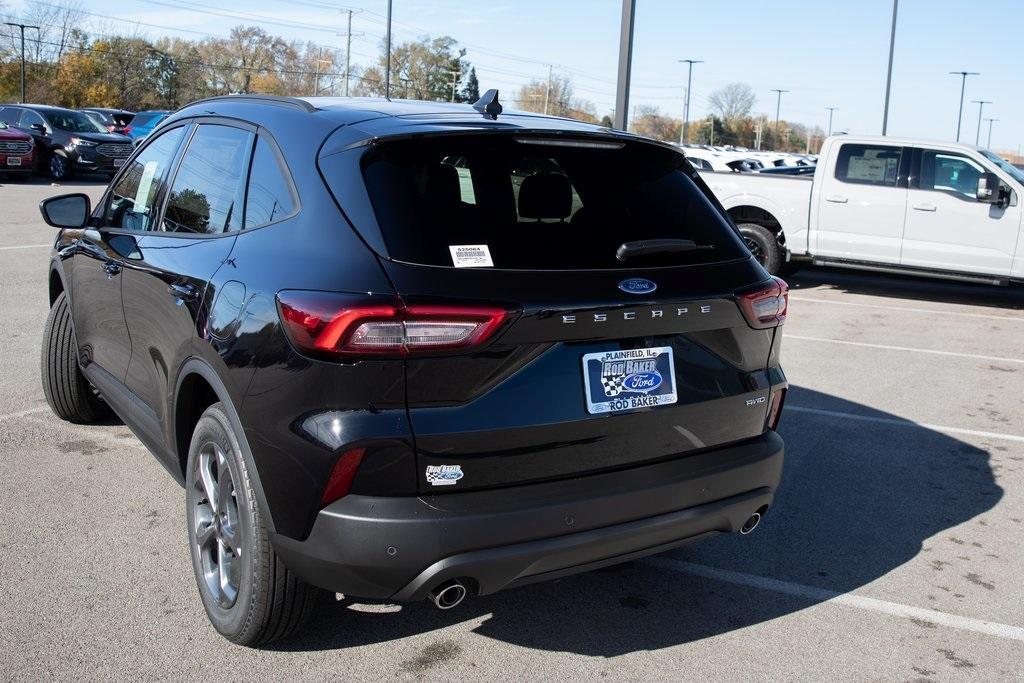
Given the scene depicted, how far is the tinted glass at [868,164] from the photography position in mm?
12359

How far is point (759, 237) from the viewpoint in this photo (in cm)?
1291

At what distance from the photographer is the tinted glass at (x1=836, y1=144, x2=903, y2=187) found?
40.5 ft

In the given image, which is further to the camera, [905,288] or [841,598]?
[905,288]

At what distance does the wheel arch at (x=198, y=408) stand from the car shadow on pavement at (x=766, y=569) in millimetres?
701

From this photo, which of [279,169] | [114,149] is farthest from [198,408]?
[114,149]

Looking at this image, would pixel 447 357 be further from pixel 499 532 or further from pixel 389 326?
pixel 499 532

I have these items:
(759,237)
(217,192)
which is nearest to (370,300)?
(217,192)

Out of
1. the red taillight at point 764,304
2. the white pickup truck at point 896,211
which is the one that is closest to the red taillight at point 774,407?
the red taillight at point 764,304

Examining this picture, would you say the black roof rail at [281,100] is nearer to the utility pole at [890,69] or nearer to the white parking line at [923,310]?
the white parking line at [923,310]

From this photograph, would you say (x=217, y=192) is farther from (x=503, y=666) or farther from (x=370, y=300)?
(x=503, y=666)

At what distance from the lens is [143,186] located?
177 inches

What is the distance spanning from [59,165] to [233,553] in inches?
1004

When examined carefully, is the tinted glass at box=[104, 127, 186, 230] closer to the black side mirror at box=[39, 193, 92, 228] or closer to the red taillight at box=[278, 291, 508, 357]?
the black side mirror at box=[39, 193, 92, 228]

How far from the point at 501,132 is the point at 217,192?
3.81 feet
